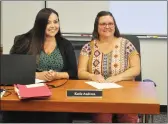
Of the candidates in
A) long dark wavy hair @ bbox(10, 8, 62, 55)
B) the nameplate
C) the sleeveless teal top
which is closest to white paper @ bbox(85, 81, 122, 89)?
the nameplate

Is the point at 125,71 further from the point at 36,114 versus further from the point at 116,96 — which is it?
the point at 36,114

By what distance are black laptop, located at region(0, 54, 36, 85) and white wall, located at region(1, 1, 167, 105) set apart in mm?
1482

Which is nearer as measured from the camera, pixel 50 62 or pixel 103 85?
pixel 103 85

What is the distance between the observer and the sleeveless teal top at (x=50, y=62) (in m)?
2.14

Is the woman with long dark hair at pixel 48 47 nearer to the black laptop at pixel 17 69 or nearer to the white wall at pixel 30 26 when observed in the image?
the black laptop at pixel 17 69

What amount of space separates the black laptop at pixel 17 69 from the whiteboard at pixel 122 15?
4.77 ft

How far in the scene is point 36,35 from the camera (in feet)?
7.29

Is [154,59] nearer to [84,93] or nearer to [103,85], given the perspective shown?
[103,85]

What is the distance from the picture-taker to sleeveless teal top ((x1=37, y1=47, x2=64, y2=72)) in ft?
7.04

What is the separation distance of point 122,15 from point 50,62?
4.13ft

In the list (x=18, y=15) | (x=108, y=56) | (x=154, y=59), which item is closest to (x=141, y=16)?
(x=154, y=59)

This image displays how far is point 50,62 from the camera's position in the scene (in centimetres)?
216

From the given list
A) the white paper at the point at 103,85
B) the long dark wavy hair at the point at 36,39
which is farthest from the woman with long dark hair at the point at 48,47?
the white paper at the point at 103,85

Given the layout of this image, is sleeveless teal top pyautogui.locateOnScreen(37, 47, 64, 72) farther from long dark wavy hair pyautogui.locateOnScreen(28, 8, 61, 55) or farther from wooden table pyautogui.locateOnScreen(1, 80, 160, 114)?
wooden table pyautogui.locateOnScreen(1, 80, 160, 114)
